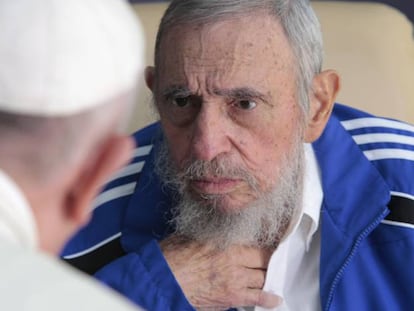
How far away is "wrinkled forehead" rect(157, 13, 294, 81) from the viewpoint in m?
1.38

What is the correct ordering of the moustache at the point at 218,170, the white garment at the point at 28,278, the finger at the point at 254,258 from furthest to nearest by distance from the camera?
the finger at the point at 254,258
the moustache at the point at 218,170
the white garment at the point at 28,278

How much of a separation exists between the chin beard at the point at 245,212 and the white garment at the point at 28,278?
797 millimetres

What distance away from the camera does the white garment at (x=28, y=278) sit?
0.55 meters

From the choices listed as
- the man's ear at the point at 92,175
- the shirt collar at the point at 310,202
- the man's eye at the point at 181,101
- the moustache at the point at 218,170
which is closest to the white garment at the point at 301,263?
the shirt collar at the point at 310,202

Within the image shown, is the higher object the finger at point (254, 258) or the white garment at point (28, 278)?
the white garment at point (28, 278)

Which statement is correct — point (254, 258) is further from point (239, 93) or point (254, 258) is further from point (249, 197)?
point (239, 93)

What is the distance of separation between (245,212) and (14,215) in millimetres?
856

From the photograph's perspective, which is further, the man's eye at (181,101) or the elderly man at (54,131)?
the man's eye at (181,101)

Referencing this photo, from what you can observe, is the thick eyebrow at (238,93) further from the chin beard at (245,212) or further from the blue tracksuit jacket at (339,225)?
the blue tracksuit jacket at (339,225)

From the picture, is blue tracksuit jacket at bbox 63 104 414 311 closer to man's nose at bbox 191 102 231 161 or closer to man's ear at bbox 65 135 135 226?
man's nose at bbox 191 102 231 161

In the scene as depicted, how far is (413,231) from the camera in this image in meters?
1.50

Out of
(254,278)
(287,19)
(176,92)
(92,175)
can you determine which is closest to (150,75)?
(176,92)

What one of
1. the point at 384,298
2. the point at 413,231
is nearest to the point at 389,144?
the point at 413,231

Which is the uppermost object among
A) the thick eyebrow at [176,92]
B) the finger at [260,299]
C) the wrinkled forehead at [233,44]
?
the wrinkled forehead at [233,44]
